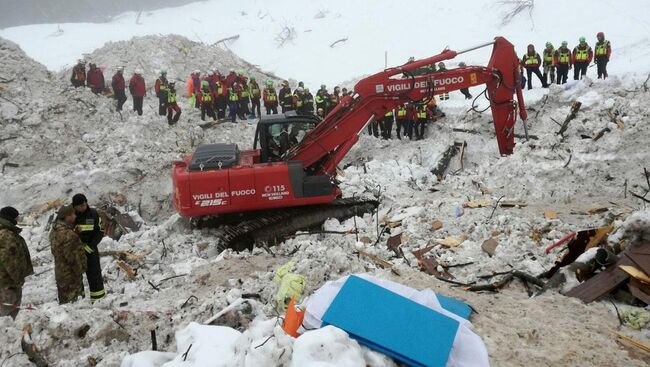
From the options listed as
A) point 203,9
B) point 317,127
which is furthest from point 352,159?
point 203,9

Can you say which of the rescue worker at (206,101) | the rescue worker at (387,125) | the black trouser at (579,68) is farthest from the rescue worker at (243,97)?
the black trouser at (579,68)

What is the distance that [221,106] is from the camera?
16.7m

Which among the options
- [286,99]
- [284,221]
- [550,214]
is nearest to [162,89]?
[286,99]

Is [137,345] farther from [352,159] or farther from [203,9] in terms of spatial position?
[203,9]

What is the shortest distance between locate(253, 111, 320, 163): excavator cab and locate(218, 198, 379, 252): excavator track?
3.69 ft

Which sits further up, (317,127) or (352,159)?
(317,127)

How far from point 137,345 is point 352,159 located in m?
10.1

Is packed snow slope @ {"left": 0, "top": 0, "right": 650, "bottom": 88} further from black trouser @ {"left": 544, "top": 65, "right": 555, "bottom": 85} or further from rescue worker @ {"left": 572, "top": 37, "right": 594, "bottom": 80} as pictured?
black trouser @ {"left": 544, "top": 65, "right": 555, "bottom": 85}

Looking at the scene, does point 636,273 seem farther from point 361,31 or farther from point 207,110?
point 361,31

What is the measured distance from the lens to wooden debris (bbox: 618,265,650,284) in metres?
4.88

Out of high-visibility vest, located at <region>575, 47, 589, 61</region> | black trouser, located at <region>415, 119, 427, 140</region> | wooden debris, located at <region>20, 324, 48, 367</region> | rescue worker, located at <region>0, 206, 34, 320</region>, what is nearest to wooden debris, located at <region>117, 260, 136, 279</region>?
rescue worker, located at <region>0, 206, 34, 320</region>

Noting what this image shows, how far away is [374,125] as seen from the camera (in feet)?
49.9

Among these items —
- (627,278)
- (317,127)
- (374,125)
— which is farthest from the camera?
(374,125)

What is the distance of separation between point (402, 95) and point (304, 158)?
2.19 metres
